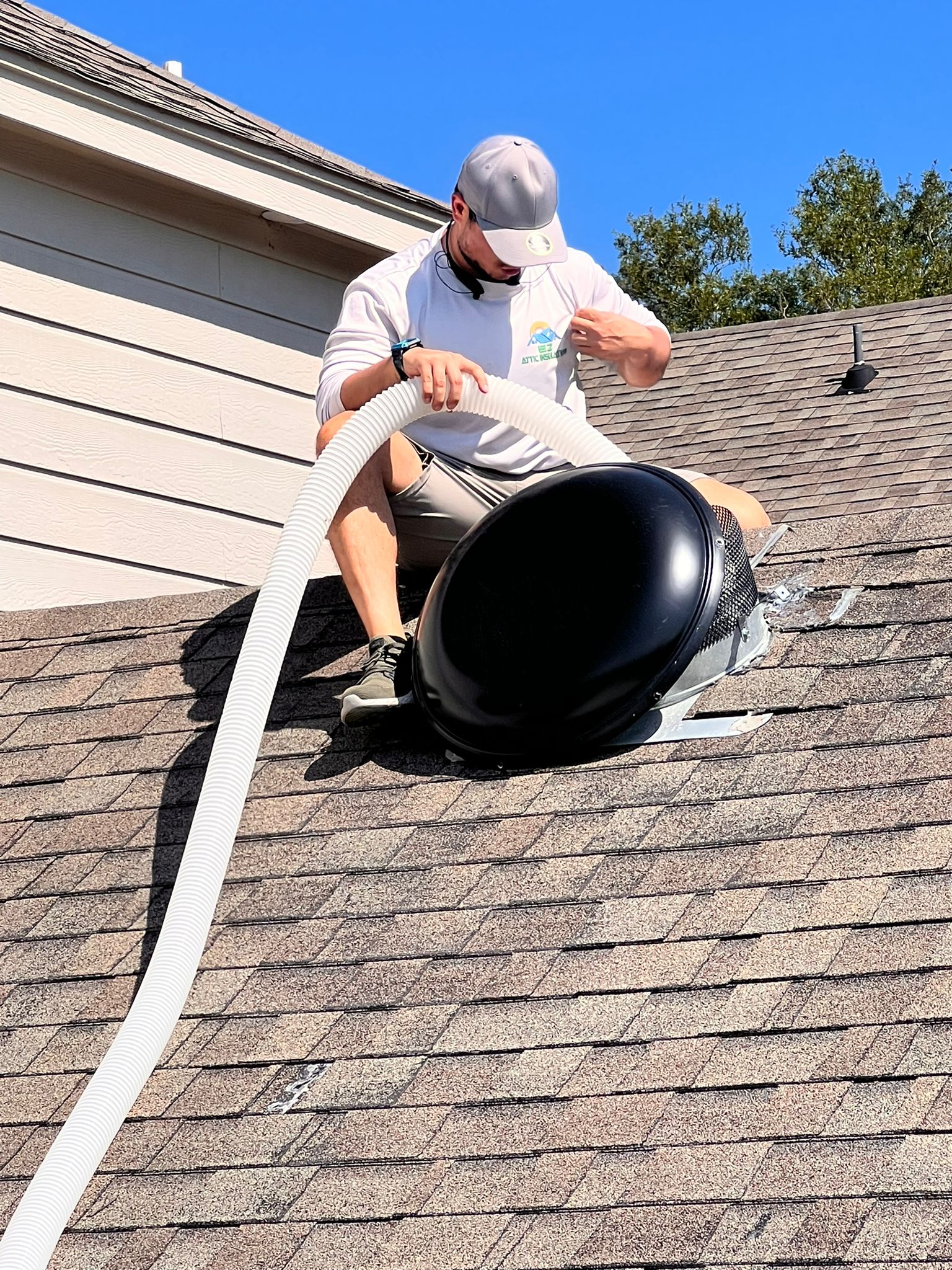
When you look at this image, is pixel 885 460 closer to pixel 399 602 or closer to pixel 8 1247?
pixel 399 602

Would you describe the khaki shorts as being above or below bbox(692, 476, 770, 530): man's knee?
above

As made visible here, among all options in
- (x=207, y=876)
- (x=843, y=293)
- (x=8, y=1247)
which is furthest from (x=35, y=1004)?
(x=843, y=293)

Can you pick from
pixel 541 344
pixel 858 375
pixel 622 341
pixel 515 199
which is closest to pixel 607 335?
pixel 622 341

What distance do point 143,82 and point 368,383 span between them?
313cm

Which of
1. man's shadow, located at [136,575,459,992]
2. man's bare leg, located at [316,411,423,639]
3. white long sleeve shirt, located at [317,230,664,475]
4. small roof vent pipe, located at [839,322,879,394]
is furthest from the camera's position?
small roof vent pipe, located at [839,322,879,394]

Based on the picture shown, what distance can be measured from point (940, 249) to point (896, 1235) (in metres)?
34.5

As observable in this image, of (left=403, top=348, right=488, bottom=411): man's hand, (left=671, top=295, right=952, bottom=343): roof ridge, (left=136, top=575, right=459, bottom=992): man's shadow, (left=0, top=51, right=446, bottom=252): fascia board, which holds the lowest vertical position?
(left=136, top=575, right=459, bottom=992): man's shadow

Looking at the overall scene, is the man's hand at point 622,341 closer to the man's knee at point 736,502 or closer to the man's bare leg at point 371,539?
the man's knee at point 736,502

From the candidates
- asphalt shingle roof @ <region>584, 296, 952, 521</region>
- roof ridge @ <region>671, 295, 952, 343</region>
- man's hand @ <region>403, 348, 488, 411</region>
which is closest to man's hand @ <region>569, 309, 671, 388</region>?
man's hand @ <region>403, 348, 488, 411</region>

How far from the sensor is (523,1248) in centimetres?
208

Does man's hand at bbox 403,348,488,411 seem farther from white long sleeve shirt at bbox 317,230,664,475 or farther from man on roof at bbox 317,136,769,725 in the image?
white long sleeve shirt at bbox 317,230,664,475

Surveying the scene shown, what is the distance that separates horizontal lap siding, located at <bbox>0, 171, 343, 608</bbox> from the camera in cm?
556

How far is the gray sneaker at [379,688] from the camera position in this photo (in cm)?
340

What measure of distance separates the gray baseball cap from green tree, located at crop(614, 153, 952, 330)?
2933 cm
